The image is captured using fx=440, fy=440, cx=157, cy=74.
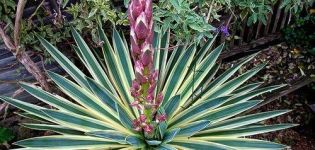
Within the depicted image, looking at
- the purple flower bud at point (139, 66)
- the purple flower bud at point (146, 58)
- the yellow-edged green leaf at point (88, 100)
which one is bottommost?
the yellow-edged green leaf at point (88, 100)

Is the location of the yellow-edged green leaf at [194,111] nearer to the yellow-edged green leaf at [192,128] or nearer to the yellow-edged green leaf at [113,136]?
the yellow-edged green leaf at [192,128]

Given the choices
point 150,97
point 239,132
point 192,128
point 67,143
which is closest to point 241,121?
point 239,132

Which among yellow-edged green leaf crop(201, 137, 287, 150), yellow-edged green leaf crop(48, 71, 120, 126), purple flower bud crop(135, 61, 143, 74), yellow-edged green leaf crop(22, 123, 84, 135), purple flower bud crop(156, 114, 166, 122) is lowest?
yellow-edged green leaf crop(201, 137, 287, 150)

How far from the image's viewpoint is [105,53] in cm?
289

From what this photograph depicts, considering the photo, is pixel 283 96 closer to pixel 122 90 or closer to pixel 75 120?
pixel 122 90

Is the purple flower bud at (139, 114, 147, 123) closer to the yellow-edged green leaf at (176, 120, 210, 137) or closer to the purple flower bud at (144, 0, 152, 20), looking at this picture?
the yellow-edged green leaf at (176, 120, 210, 137)

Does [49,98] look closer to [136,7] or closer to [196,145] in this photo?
[196,145]

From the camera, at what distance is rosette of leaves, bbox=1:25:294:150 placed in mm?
2508

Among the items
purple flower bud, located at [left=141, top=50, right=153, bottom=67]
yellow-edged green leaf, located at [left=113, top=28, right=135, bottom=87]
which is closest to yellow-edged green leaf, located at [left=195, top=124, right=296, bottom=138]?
yellow-edged green leaf, located at [left=113, top=28, right=135, bottom=87]

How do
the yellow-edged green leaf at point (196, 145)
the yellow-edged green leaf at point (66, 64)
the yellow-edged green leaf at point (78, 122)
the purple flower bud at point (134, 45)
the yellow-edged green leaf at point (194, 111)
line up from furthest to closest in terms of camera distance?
the yellow-edged green leaf at point (66, 64)
the yellow-edged green leaf at point (194, 111)
the yellow-edged green leaf at point (78, 122)
the yellow-edged green leaf at point (196, 145)
the purple flower bud at point (134, 45)

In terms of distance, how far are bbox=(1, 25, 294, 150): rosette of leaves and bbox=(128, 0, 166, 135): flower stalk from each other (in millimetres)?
128

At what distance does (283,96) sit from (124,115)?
7.11 feet

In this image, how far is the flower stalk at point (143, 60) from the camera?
70.0 inches

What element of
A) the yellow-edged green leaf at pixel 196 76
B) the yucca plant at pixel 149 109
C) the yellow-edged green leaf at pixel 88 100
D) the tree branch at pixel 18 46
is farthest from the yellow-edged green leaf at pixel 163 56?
the tree branch at pixel 18 46
